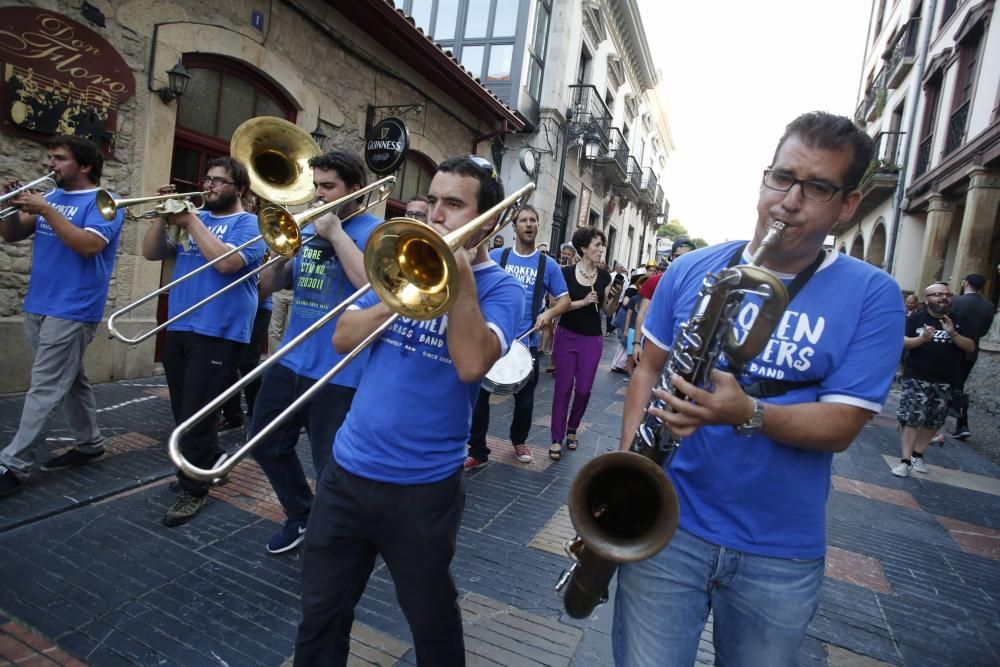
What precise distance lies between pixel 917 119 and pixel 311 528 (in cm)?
1918

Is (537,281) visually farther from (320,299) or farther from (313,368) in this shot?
(313,368)

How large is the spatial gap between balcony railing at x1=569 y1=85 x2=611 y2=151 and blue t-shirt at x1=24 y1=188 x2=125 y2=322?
13135mm

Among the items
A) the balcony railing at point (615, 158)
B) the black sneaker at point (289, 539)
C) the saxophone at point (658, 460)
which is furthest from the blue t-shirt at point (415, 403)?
the balcony railing at point (615, 158)

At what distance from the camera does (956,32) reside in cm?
1318

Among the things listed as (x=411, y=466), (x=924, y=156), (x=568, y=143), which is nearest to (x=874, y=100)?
(x=924, y=156)

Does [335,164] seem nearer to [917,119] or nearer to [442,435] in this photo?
[442,435]

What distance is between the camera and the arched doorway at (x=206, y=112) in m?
6.32

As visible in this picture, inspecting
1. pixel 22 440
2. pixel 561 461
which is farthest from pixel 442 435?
→ pixel 561 461

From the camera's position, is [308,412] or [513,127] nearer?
[308,412]

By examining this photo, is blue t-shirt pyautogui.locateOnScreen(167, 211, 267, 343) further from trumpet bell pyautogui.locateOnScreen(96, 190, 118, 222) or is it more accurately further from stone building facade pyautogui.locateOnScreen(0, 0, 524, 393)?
stone building facade pyautogui.locateOnScreen(0, 0, 524, 393)

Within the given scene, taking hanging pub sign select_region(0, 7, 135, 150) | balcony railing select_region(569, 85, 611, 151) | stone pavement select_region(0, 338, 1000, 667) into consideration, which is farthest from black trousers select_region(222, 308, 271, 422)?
balcony railing select_region(569, 85, 611, 151)

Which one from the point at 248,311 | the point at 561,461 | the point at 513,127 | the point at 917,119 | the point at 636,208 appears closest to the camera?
the point at 248,311

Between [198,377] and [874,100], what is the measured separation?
2307 cm

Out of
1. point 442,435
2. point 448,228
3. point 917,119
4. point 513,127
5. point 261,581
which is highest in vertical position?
point 917,119
